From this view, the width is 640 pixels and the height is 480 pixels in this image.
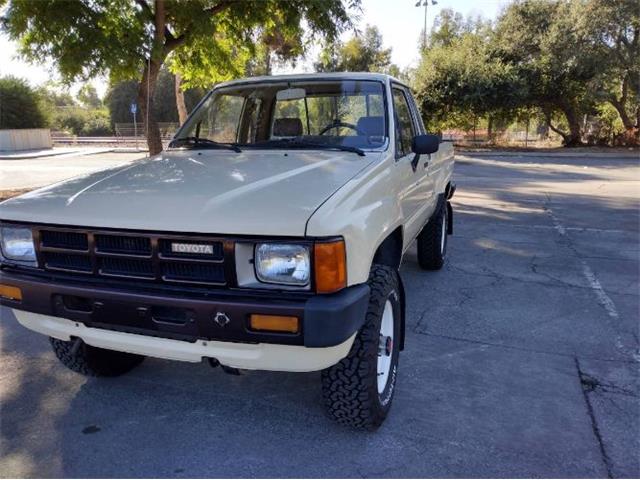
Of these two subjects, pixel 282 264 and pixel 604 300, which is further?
pixel 604 300

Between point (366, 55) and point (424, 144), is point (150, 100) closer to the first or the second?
point (424, 144)

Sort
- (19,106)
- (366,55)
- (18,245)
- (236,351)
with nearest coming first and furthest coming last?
(236,351), (18,245), (19,106), (366,55)

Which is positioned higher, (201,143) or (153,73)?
(153,73)

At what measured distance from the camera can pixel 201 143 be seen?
383 centimetres

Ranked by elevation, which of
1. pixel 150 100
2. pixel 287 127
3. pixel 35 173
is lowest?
pixel 35 173

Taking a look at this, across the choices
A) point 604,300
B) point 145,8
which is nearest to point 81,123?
point 145,8

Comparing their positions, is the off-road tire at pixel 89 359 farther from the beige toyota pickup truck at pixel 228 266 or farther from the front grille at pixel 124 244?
the front grille at pixel 124 244

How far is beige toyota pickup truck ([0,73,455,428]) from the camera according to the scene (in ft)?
7.16

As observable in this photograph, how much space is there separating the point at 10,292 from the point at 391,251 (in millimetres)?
2065

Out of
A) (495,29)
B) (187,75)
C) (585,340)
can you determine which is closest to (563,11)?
(495,29)

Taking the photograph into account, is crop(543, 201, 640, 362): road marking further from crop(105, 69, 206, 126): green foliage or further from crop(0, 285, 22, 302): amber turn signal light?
crop(105, 69, 206, 126): green foliage

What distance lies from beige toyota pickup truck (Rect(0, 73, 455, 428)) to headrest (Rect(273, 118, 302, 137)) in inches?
25.5

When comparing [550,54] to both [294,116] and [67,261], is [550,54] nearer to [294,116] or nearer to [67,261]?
[294,116]

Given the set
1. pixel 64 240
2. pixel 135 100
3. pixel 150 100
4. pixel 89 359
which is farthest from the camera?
pixel 135 100
